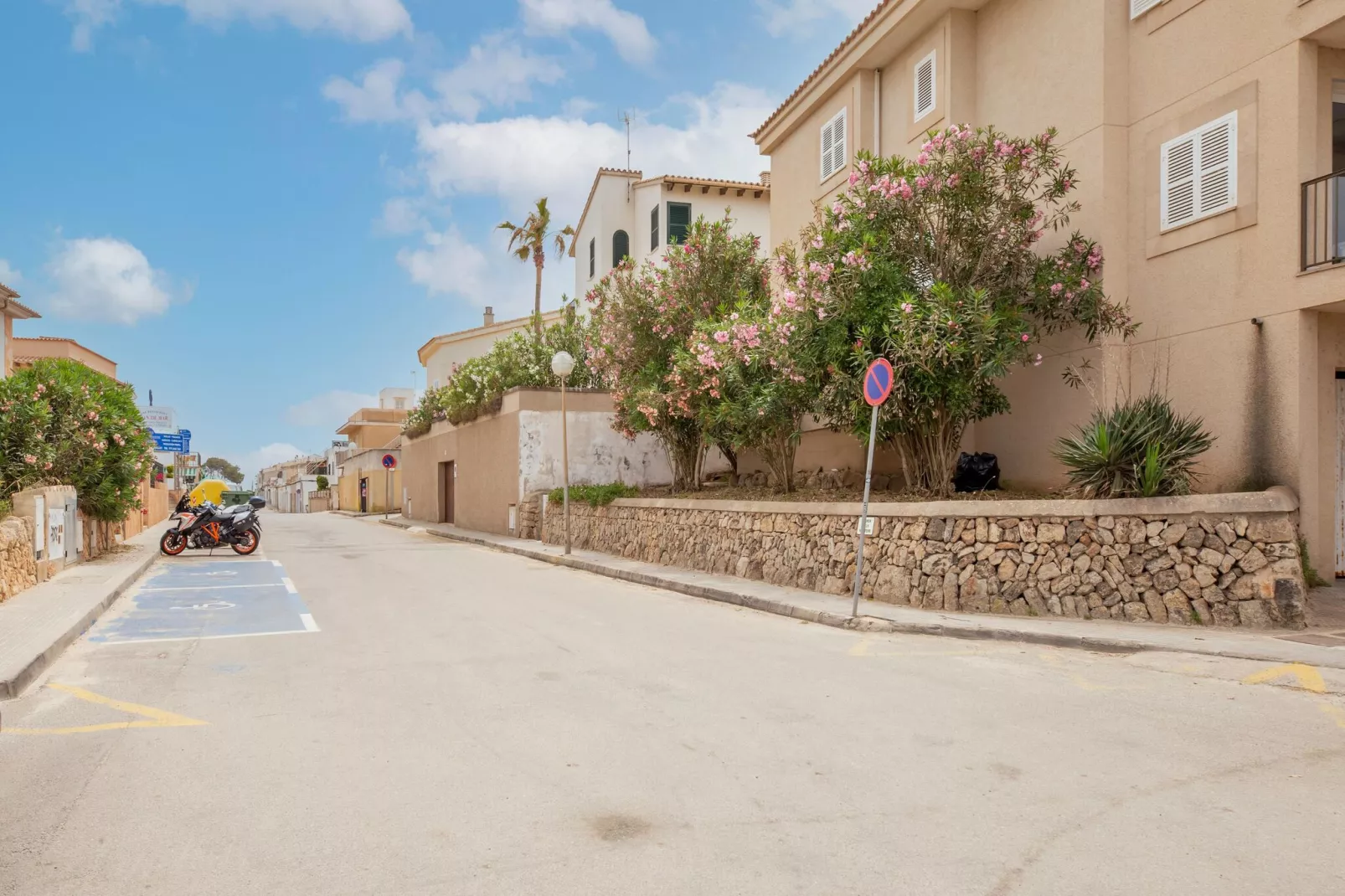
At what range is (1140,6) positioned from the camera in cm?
1246

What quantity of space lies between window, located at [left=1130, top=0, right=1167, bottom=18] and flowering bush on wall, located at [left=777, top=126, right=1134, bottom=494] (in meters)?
1.95

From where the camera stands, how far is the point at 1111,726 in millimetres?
5961

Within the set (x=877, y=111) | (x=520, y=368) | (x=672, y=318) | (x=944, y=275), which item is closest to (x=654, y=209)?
(x=520, y=368)

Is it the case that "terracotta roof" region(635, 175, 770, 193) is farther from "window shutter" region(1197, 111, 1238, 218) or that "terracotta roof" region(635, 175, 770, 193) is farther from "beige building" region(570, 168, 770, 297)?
"window shutter" region(1197, 111, 1238, 218)

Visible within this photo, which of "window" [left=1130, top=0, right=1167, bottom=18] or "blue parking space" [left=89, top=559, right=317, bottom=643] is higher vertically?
"window" [left=1130, top=0, right=1167, bottom=18]

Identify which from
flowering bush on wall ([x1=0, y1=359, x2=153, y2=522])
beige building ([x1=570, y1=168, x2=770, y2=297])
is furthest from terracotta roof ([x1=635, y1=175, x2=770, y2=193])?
flowering bush on wall ([x1=0, y1=359, x2=153, y2=522])

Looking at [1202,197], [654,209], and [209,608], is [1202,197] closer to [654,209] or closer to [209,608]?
[209,608]

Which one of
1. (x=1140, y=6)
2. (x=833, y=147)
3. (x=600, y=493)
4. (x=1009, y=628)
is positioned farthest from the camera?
(x=600, y=493)

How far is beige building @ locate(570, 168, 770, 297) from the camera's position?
3262 cm

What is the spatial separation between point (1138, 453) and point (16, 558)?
13927 mm

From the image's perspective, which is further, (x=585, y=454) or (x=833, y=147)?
(x=585, y=454)

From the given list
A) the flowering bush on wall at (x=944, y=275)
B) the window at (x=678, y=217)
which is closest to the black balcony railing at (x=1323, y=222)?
the flowering bush on wall at (x=944, y=275)

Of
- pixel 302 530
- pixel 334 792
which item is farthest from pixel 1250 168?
pixel 302 530

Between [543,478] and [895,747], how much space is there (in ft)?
69.3
